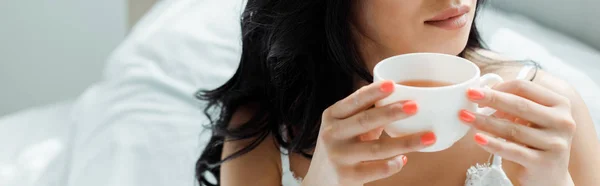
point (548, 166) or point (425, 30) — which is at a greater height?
point (425, 30)

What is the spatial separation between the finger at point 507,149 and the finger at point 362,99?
10cm

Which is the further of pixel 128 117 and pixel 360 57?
pixel 128 117

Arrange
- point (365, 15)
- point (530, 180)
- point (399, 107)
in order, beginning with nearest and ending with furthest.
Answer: point (399, 107), point (530, 180), point (365, 15)

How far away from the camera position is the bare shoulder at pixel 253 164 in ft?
3.76

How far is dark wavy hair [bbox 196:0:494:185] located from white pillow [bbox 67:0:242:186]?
0.69 ft

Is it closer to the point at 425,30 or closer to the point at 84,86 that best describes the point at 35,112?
the point at 84,86

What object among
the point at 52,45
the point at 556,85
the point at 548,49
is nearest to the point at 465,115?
the point at 556,85

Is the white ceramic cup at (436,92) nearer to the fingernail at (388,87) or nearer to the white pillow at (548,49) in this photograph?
the fingernail at (388,87)

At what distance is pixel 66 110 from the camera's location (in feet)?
5.66

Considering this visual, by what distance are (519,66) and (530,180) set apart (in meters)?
0.37

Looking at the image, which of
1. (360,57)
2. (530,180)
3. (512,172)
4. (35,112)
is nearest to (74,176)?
(35,112)

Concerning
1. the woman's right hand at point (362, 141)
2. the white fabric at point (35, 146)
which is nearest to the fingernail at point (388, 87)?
the woman's right hand at point (362, 141)

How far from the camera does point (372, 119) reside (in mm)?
647

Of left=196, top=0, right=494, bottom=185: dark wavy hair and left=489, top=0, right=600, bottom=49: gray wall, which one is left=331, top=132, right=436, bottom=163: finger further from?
left=489, top=0, right=600, bottom=49: gray wall
